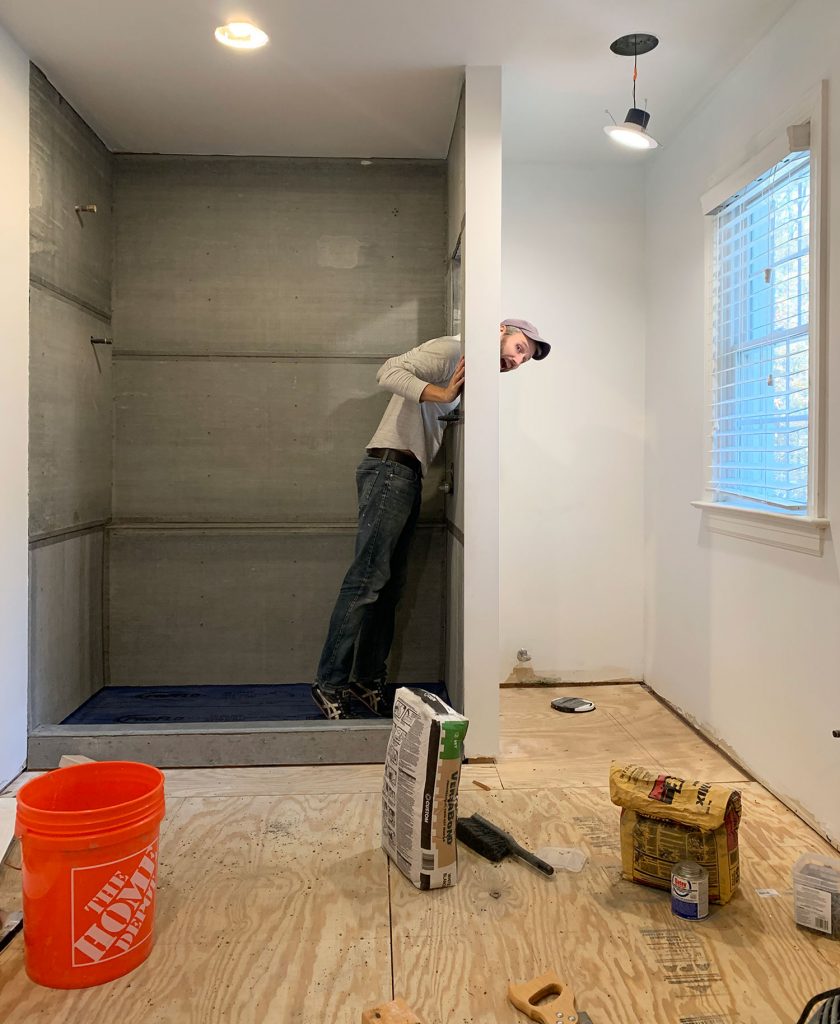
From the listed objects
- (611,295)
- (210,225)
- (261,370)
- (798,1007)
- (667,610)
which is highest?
(210,225)

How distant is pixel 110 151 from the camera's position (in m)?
4.00

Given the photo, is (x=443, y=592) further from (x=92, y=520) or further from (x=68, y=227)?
(x=68, y=227)

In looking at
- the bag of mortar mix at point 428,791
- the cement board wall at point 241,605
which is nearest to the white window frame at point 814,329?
the bag of mortar mix at point 428,791

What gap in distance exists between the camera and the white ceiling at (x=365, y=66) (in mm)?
2740

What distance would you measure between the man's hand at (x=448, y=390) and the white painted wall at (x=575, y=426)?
95 cm

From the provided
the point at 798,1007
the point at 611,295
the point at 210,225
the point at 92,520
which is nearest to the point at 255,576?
the point at 92,520

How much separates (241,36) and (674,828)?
2.82m

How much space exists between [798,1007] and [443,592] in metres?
2.60

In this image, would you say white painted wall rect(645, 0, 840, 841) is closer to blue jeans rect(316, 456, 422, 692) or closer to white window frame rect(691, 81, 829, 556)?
white window frame rect(691, 81, 829, 556)

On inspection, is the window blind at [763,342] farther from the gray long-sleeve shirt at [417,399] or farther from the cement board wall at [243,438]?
the cement board wall at [243,438]

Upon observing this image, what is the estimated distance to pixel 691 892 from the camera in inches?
81.2

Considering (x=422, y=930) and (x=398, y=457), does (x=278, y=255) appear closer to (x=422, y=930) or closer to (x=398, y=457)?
(x=398, y=457)

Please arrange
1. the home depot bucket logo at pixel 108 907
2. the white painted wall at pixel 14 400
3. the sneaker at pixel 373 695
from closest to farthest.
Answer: the home depot bucket logo at pixel 108 907
the white painted wall at pixel 14 400
the sneaker at pixel 373 695

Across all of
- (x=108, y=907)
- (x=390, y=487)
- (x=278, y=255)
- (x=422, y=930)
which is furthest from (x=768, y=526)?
(x=278, y=255)
